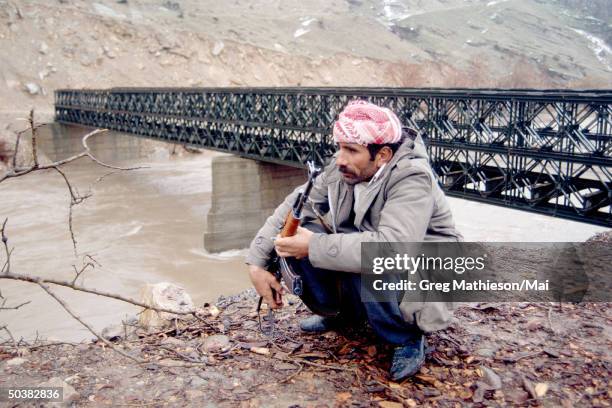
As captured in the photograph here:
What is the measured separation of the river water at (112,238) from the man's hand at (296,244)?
8341 mm

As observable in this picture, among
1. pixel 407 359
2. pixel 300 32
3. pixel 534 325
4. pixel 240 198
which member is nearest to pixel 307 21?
pixel 300 32

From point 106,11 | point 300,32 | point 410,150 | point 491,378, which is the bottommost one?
point 491,378

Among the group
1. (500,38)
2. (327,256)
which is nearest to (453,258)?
(327,256)

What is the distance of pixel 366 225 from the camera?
143 inches

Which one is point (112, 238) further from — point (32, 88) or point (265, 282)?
point (32, 88)

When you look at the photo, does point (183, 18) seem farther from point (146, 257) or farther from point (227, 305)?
point (227, 305)

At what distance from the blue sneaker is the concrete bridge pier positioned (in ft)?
52.3

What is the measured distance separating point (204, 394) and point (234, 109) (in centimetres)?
1846

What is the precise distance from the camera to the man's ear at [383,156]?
3.57 metres

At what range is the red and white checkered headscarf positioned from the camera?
3500 mm

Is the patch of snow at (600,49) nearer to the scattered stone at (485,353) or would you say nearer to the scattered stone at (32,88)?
the scattered stone at (32,88)

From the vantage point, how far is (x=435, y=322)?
3.50 metres

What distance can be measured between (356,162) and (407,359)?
1306 mm

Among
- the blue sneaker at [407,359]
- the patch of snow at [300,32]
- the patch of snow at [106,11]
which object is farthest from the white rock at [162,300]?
the patch of snow at [300,32]
